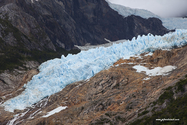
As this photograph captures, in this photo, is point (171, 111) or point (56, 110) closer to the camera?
point (171, 111)

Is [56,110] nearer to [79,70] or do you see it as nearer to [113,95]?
[113,95]

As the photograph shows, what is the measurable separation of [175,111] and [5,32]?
127134 mm

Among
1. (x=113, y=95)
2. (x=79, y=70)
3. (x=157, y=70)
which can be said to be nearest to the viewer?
(x=113, y=95)

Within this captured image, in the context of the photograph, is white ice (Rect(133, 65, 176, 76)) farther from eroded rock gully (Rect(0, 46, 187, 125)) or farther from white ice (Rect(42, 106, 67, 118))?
white ice (Rect(42, 106, 67, 118))

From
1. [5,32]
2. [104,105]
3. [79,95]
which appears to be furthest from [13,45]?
[104,105]

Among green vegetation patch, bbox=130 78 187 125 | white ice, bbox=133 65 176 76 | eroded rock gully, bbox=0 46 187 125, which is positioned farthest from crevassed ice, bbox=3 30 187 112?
green vegetation patch, bbox=130 78 187 125

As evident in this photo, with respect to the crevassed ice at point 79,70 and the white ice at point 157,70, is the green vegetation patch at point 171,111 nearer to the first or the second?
the white ice at point 157,70

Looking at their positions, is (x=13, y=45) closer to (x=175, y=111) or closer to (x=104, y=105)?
(x=104, y=105)

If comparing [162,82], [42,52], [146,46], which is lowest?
[42,52]

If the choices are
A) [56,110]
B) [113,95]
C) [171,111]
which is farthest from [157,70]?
[56,110]

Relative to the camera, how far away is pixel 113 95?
48.5m

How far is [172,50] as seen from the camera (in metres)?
58.1

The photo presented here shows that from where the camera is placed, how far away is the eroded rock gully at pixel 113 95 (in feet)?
135

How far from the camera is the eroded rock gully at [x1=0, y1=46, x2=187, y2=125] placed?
135 ft
